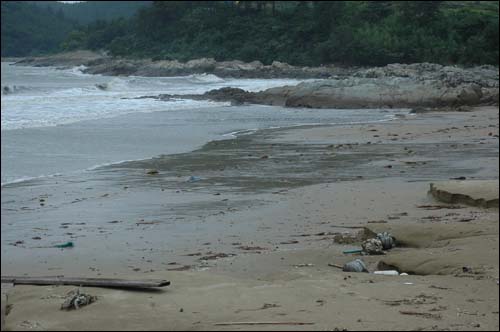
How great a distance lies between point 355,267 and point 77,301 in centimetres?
223

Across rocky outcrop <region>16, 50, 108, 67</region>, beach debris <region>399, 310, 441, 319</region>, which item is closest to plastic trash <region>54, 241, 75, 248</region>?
beach debris <region>399, 310, 441, 319</region>

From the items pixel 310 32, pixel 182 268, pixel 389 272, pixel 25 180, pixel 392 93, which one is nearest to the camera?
pixel 389 272

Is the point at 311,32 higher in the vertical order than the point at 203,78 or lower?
higher

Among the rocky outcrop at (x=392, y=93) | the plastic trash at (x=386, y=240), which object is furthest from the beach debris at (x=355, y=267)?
the rocky outcrop at (x=392, y=93)

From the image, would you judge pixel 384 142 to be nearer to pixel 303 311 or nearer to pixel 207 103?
pixel 303 311

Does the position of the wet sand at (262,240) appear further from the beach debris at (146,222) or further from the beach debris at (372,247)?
the beach debris at (372,247)

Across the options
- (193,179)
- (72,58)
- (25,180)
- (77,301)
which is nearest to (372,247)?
(77,301)

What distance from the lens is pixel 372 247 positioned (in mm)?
6289

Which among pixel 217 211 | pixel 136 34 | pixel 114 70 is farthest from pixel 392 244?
pixel 136 34

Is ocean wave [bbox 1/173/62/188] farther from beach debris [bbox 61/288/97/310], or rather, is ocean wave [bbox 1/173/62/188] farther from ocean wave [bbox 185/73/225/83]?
ocean wave [bbox 185/73/225/83]

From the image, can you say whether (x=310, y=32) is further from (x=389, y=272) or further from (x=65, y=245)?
(x=389, y=272)

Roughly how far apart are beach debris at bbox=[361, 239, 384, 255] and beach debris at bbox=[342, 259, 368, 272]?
0.54 metres

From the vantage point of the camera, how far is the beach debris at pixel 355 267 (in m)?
5.61

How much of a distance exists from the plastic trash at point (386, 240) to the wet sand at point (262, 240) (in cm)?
7
